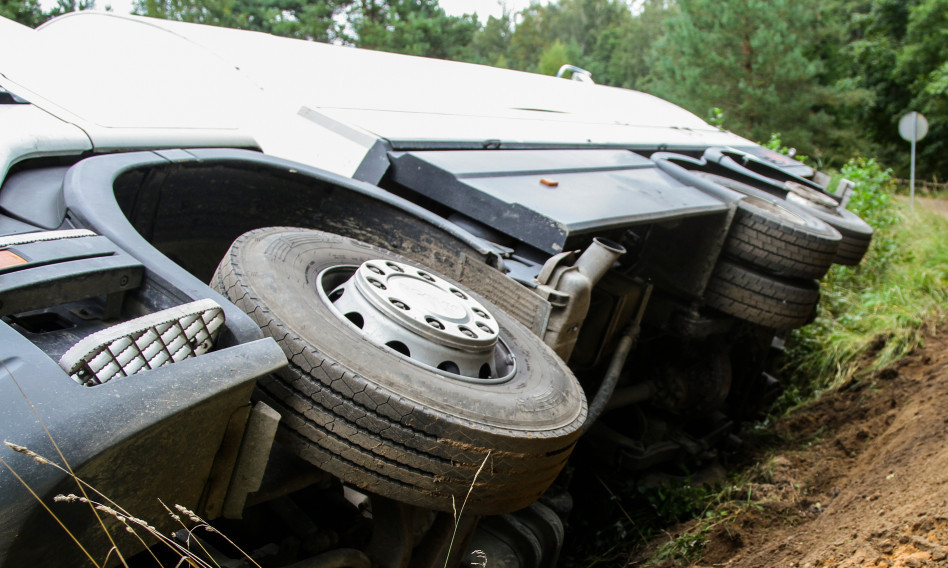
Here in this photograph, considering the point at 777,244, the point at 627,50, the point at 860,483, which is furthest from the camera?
the point at 627,50

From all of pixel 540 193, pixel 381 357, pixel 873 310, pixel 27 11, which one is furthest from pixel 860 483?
pixel 27 11

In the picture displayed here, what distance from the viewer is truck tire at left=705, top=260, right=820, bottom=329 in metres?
3.85

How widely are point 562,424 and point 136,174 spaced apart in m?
1.20

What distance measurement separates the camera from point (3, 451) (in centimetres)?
98

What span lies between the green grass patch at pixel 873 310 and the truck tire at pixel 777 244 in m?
1.75

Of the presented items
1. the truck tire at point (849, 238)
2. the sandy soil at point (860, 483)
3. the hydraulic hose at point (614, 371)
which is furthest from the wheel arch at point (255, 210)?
the truck tire at point (849, 238)

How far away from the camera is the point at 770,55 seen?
1808 cm

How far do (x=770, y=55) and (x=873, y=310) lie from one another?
44.6ft

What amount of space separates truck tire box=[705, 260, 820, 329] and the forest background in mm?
15053

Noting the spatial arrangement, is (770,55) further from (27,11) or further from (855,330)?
(27,11)

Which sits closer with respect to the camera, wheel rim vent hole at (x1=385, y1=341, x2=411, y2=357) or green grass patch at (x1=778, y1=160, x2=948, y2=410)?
wheel rim vent hole at (x1=385, y1=341, x2=411, y2=357)

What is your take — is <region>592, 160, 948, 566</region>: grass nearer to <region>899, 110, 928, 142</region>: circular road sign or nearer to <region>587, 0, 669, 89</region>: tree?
<region>899, 110, 928, 142</region>: circular road sign

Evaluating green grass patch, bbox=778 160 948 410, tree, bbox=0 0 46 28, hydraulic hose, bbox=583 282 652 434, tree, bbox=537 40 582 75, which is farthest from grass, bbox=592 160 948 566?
tree, bbox=537 40 582 75

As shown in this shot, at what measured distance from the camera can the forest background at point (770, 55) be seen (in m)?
18.3
